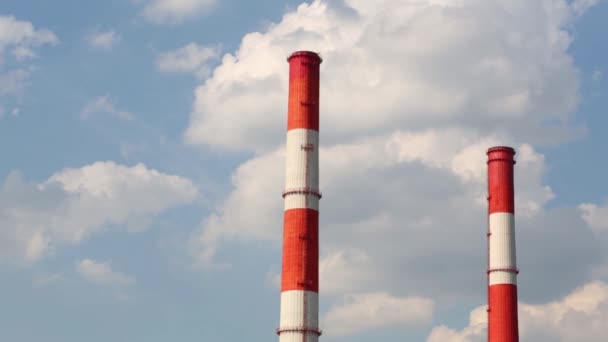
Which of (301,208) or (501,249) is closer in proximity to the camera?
(301,208)

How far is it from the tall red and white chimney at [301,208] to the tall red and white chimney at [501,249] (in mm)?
13835

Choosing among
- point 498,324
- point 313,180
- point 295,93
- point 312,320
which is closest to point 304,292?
point 312,320

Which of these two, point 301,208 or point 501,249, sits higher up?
point 501,249

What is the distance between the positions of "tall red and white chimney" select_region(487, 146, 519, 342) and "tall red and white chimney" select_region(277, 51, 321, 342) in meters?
13.8

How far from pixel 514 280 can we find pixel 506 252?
4.94 ft

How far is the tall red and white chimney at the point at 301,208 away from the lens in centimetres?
4038

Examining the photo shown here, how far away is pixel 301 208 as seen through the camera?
41344 millimetres

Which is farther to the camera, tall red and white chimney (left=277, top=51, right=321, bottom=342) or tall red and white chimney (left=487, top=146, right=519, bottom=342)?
tall red and white chimney (left=487, top=146, right=519, bottom=342)

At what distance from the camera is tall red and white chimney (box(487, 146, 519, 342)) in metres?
51.0

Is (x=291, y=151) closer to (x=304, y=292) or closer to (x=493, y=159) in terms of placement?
(x=304, y=292)

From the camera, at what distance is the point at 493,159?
54.1 metres

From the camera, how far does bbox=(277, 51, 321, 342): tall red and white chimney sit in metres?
40.4

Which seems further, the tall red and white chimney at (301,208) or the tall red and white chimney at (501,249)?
the tall red and white chimney at (501,249)

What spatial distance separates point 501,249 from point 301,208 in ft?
50.6
